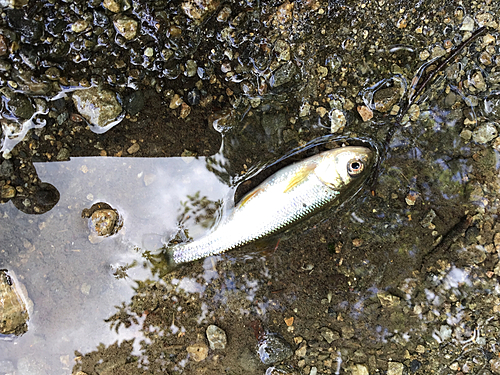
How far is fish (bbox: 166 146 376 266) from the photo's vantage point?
324 centimetres

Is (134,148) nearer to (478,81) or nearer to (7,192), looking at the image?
(7,192)

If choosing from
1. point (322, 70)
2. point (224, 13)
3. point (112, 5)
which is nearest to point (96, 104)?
point (112, 5)

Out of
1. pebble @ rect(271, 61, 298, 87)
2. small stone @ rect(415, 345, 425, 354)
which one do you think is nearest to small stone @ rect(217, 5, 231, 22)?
pebble @ rect(271, 61, 298, 87)

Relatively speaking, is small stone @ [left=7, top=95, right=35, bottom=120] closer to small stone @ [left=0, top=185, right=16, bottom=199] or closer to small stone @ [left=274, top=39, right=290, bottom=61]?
small stone @ [left=0, top=185, right=16, bottom=199]

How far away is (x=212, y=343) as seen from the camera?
3650 millimetres

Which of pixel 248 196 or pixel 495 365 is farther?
pixel 495 365

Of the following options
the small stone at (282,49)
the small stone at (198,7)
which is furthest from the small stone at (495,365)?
the small stone at (198,7)

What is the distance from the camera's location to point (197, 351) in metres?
3.68

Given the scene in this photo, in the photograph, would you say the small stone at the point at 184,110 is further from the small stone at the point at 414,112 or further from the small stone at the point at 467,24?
the small stone at the point at 467,24

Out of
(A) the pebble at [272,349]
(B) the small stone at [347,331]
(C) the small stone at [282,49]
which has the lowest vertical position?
(B) the small stone at [347,331]

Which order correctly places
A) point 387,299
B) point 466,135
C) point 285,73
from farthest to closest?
point 387,299 → point 466,135 → point 285,73

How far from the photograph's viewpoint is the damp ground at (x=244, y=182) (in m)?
3.16

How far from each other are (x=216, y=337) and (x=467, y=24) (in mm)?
4526

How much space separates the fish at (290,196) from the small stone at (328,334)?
4.59 ft
